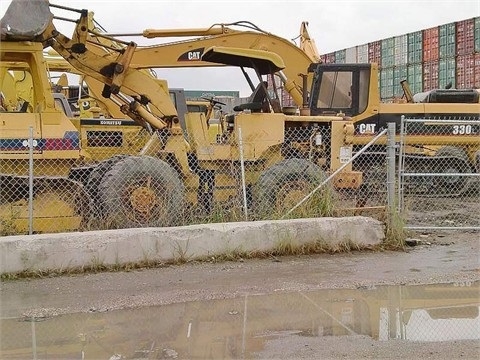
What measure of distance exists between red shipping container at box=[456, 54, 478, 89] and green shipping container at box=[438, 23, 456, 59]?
516mm

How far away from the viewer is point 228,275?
7414mm

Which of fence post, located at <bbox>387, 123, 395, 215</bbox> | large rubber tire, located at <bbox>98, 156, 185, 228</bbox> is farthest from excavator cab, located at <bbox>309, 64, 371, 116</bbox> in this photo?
large rubber tire, located at <bbox>98, 156, 185, 228</bbox>

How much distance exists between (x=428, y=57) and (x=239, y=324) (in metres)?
18.9

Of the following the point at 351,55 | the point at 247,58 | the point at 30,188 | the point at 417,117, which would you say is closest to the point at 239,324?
the point at 30,188

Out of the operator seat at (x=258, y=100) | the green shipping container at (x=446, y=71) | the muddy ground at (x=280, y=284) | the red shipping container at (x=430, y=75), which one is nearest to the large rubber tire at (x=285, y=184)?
the operator seat at (x=258, y=100)

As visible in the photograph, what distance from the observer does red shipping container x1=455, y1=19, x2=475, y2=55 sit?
2078cm

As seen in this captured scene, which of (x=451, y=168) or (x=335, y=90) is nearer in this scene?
(x=335, y=90)

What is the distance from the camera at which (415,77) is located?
23.1 meters

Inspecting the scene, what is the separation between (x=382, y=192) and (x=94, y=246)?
5.04 metres

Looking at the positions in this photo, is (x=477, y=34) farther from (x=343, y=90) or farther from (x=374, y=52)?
(x=343, y=90)

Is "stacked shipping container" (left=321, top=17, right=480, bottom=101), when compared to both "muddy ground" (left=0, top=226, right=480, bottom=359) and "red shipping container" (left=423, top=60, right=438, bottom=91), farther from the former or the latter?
"muddy ground" (left=0, top=226, right=480, bottom=359)

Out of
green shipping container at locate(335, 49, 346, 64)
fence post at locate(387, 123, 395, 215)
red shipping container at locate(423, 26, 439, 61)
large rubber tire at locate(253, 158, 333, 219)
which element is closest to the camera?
fence post at locate(387, 123, 395, 215)

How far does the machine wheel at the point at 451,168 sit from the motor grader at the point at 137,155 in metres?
4.55

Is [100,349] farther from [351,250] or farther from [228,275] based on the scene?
[351,250]
